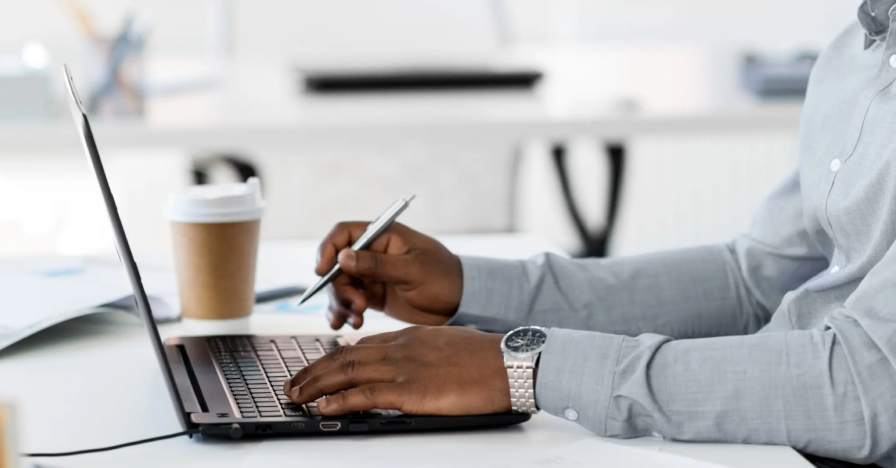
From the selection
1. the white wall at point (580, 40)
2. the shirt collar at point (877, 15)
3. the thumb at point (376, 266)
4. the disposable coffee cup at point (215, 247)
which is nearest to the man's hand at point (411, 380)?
the thumb at point (376, 266)

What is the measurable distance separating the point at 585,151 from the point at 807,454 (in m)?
2.89

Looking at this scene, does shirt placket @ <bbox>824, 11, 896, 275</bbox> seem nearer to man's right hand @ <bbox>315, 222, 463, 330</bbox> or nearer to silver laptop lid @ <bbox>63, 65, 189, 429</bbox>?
man's right hand @ <bbox>315, 222, 463, 330</bbox>

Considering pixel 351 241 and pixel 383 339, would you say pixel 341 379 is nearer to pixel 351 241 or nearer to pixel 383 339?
pixel 383 339

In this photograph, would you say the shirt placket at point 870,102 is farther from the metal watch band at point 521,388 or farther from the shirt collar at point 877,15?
the metal watch band at point 521,388

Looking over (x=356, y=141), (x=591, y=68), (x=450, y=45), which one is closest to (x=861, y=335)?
(x=356, y=141)

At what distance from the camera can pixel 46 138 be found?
8.74ft

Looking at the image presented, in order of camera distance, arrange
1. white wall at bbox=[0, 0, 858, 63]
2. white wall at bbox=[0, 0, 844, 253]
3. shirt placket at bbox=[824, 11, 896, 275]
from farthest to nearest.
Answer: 1. white wall at bbox=[0, 0, 858, 63]
2. white wall at bbox=[0, 0, 844, 253]
3. shirt placket at bbox=[824, 11, 896, 275]

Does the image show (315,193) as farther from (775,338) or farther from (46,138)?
(775,338)

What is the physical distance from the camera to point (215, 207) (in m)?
1.24

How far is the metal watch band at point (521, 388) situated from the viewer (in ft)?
2.96

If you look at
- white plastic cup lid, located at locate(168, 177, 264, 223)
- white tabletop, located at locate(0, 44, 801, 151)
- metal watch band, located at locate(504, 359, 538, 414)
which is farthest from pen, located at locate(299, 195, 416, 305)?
white tabletop, located at locate(0, 44, 801, 151)

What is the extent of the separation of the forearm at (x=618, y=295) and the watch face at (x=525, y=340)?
0.28m

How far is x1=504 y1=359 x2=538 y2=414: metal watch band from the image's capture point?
903 mm

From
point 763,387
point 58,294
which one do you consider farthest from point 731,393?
point 58,294
